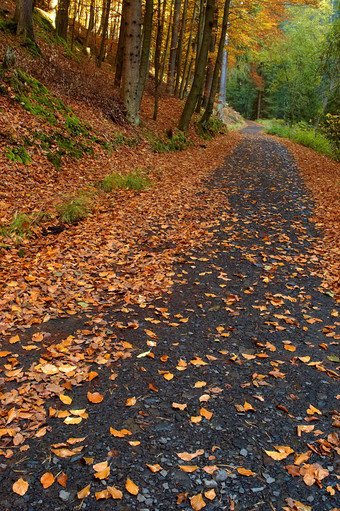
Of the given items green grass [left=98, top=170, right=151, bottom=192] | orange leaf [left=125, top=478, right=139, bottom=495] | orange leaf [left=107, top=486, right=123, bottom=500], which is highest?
green grass [left=98, top=170, right=151, bottom=192]

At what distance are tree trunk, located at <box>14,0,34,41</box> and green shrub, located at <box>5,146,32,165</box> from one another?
5401 millimetres

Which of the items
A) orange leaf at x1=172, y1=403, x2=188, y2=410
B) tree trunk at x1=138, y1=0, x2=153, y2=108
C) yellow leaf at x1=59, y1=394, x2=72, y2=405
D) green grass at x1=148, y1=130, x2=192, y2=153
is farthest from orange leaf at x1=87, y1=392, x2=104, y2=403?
tree trunk at x1=138, y1=0, x2=153, y2=108

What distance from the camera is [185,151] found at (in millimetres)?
14516

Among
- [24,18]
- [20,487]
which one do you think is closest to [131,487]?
[20,487]

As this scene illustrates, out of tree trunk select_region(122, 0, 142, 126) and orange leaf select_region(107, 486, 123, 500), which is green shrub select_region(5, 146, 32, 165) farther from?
orange leaf select_region(107, 486, 123, 500)

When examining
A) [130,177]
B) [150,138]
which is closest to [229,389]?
[130,177]

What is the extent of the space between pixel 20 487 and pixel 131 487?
697 millimetres

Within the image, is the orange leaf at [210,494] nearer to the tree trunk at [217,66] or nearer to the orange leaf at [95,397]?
the orange leaf at [95,397]

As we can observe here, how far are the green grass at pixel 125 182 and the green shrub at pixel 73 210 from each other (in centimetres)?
130

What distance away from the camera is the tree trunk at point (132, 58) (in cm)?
1102

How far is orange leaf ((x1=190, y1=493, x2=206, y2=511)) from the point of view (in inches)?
91.4

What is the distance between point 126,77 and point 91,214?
264 inches

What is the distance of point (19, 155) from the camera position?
7488 millimetres

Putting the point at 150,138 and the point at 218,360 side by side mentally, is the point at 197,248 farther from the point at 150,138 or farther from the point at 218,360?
the point at 150,138
